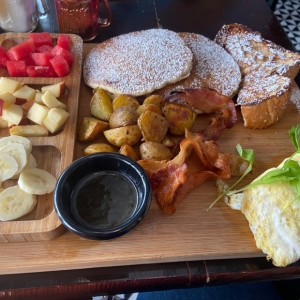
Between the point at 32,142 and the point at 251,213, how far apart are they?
2.63ft

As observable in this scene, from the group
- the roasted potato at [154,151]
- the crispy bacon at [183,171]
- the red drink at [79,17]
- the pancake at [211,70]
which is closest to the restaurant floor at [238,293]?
the crispy bacon at [183,171]

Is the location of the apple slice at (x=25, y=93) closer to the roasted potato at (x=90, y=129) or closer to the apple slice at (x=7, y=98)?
the apple slice at (x=7, y=98)

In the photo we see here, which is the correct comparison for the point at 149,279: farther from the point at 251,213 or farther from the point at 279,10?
the point at 279,10

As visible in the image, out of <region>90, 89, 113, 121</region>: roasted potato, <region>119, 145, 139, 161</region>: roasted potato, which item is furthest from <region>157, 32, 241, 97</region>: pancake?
<region>119, 145, 139, 161</region>: roasted potato

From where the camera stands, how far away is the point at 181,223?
1307 millimetres

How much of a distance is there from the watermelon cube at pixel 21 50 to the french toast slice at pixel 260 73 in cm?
87

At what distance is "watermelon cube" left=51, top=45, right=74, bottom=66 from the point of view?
1684mm

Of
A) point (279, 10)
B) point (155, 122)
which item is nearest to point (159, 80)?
point (155, 122)

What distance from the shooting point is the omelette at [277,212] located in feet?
3.98

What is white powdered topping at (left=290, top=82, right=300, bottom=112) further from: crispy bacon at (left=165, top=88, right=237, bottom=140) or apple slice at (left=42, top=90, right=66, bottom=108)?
apple slice at (left=42, top=90, right=66, bottom=108)

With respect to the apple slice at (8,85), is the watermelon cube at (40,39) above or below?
above

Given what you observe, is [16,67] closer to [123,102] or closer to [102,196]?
[123,102]

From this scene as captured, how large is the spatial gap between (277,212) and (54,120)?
0.85 m

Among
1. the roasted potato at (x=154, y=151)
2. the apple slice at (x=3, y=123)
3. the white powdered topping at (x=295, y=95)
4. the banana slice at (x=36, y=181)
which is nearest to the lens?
the banana slice at (x=36, y=181)
